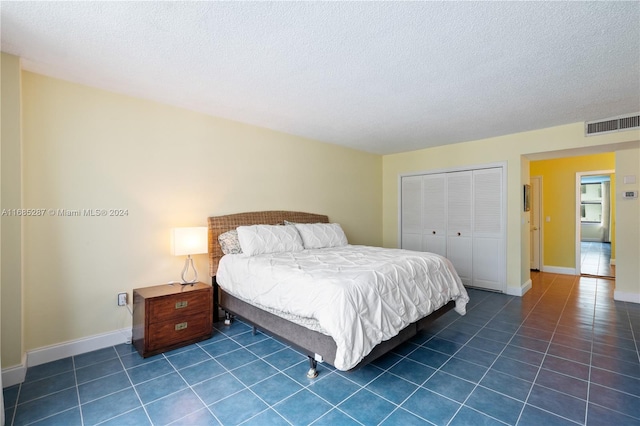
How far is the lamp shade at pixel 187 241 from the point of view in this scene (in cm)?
301

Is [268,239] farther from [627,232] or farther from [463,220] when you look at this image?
[627,232]

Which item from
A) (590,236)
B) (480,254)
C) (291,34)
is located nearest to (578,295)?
(480,254)

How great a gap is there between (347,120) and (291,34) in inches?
75.5

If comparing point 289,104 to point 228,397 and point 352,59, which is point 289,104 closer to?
point 352,59

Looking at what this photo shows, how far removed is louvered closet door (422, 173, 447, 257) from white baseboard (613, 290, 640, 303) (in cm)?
228

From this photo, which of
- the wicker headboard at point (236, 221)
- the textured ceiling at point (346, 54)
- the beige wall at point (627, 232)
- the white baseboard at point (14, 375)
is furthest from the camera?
the beige wall at point (627, 232)

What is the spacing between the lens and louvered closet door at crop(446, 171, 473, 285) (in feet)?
16.3

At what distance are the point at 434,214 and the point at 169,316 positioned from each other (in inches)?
178

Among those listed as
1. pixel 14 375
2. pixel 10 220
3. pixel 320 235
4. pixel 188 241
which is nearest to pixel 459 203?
pixel 320 235

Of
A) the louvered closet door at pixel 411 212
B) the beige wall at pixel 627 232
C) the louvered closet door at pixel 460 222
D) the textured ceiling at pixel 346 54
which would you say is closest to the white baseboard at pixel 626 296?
the beige wall at pixel 627 232

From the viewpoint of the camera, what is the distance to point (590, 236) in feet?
36.1

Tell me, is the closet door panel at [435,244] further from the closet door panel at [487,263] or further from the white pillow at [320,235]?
the white pillow at [320,235]

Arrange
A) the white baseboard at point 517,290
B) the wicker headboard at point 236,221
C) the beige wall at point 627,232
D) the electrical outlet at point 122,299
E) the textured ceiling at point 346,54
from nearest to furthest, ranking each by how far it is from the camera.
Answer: the textured ceiling at point 346,54 < the electrical outlet at point 122,299 < the wicker headboard at point 236,221 < the beige wall at point 627,232 < the white baseboard at point 517,290

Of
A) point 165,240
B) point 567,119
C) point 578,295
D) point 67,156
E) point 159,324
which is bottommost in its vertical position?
point 578,295
